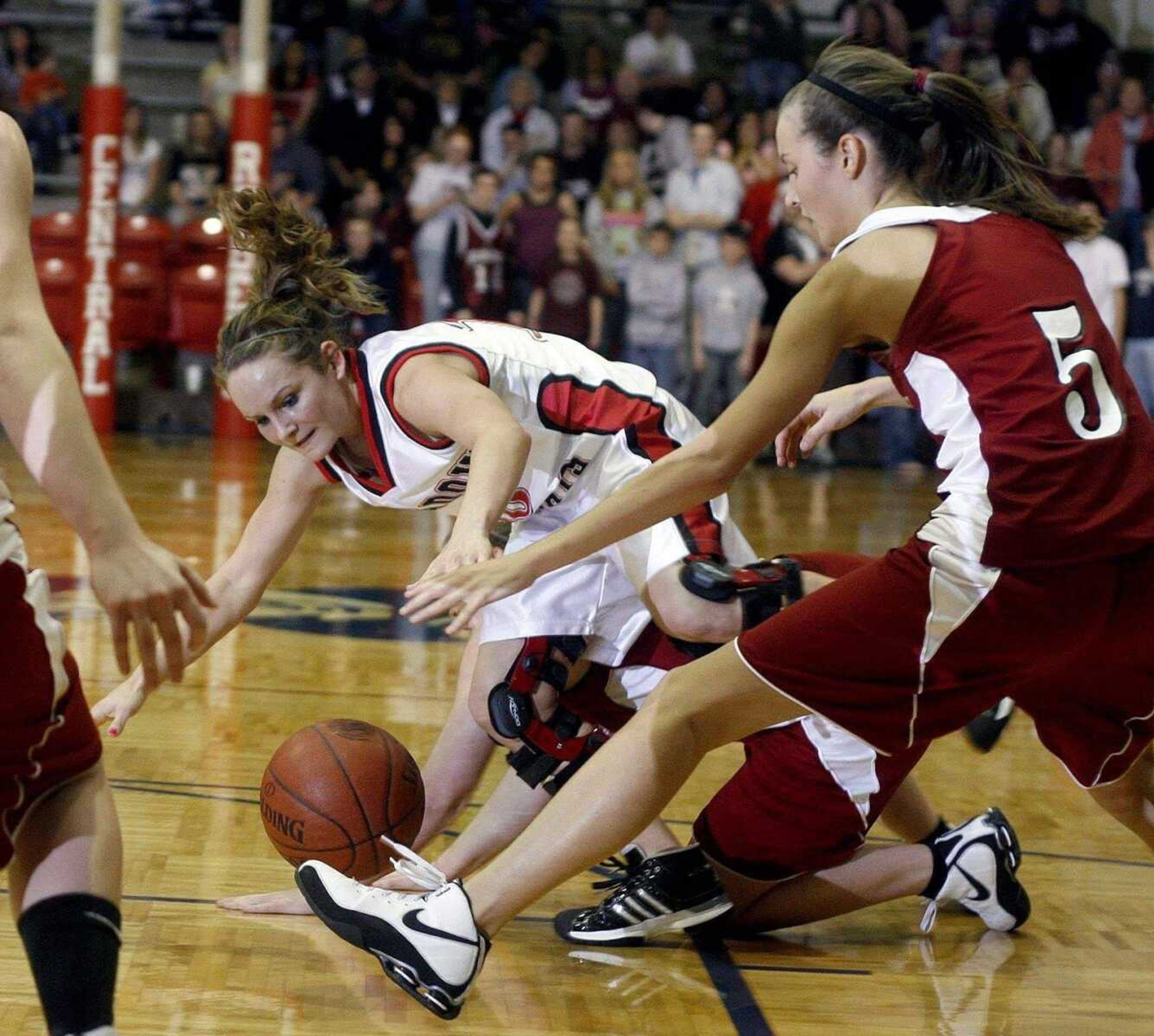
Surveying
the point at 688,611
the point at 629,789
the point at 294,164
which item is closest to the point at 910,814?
the point at 688,611

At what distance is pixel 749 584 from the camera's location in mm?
3188

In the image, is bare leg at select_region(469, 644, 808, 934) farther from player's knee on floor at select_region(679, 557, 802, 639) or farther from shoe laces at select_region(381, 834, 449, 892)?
player's knee on floor at select_region(679, 557, 802, 639)

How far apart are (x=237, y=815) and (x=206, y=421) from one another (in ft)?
30.1

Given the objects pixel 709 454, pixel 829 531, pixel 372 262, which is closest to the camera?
pixel 709 454

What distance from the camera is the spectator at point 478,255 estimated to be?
11.5 meters

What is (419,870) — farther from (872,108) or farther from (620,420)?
(872,108)

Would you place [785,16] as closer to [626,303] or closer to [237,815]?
[626,303]

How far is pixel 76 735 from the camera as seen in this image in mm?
2025

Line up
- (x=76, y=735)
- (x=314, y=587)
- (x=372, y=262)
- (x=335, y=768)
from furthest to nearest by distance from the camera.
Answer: (x=372, y=262) → (x=314, y=587) → (x=335, y=768) → (x=76, y=735)

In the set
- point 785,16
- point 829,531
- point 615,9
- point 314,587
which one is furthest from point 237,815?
point 615,9

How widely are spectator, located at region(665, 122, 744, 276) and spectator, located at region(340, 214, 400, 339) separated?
6.46 ft

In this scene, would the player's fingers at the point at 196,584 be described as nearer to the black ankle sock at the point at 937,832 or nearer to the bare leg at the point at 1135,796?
the bare leg at the point at 1135,796

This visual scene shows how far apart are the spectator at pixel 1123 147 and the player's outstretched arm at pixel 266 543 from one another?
10065 mm

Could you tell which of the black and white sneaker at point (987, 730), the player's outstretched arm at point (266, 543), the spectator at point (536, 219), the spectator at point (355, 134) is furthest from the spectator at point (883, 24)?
the player's outstretched arm at point (266, 543)
